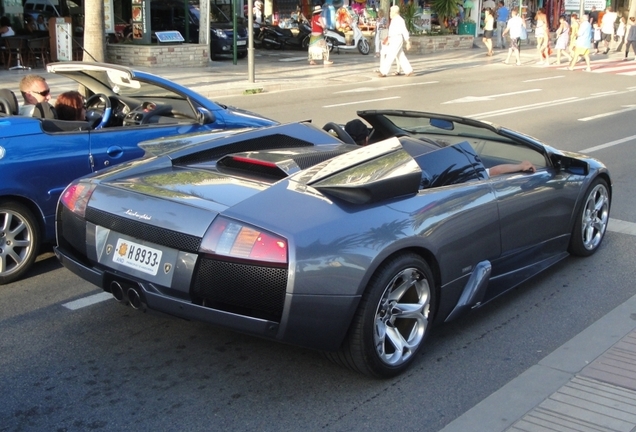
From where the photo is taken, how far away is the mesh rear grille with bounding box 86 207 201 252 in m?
3.94

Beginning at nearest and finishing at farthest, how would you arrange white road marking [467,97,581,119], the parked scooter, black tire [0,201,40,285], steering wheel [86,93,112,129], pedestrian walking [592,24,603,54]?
black tire [0,201,40,285]
steering wheel [86,93,112,129]
white road marking [467,97,581,119]
the parked scooter
pedestrian walking [592,24,603,54]

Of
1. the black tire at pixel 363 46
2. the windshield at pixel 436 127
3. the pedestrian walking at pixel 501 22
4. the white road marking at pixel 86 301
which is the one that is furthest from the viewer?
the pedestrian walking at pixel 501 22

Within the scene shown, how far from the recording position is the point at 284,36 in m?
30.6

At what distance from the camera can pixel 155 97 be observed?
285 inches

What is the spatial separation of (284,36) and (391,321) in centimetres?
2739

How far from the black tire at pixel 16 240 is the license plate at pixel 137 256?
1792 mm

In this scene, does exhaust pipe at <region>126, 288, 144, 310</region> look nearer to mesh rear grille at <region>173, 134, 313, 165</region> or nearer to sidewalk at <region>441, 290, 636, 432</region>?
mesh rear grille at <region>173, 134, 313, 165</region>

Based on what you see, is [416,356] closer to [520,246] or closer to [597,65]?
[520,246]

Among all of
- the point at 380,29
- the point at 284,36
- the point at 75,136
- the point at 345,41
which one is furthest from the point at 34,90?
the point at 284,36

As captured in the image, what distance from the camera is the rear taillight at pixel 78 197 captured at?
4516mm

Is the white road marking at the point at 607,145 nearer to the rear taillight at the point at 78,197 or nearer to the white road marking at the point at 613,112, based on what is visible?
the white road marking at the point at 613,112

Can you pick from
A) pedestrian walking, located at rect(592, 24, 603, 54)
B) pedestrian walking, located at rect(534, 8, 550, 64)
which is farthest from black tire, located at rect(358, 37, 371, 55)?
pedestrian walking, located at rect(592, 24, 603, 54)

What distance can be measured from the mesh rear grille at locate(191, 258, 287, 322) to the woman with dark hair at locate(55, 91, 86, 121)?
3.42 metres

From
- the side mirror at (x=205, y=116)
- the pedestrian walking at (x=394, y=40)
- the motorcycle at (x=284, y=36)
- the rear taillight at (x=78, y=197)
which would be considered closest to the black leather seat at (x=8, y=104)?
the side mirror at (x=205, y=116)
